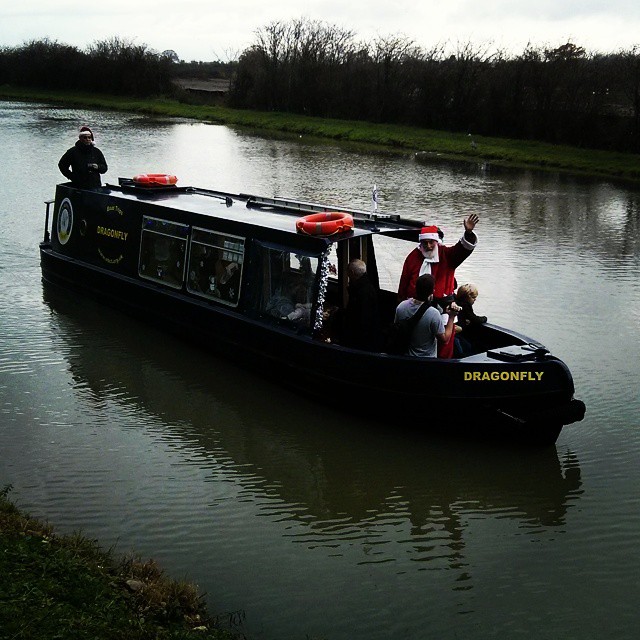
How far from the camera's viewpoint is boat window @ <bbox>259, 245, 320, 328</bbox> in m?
9.18

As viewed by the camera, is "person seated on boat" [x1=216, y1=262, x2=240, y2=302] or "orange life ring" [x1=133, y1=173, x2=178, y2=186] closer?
"person seated on boat" [x1=216, y1=262, x2=240, y2=302]

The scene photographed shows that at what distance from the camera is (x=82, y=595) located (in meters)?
5.28

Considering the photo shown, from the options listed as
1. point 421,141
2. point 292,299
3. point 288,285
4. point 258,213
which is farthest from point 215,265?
point 421,141

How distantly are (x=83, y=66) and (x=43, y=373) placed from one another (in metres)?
57.1

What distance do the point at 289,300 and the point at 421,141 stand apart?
29906mm

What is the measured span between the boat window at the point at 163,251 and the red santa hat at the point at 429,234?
3151 millimetres

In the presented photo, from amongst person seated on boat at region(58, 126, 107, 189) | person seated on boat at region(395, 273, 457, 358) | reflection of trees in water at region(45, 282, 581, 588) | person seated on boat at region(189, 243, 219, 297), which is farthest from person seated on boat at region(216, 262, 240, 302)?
person seated on boat at region(58, 126, 107, 189)

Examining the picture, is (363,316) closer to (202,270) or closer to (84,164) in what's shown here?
(202,270)

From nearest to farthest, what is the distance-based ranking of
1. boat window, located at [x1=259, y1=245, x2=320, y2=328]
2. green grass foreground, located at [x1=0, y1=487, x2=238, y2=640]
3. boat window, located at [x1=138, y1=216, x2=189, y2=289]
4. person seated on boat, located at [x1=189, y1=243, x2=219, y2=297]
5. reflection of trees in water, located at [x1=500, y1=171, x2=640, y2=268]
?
green grass foreground, located at [x1=0, y1=487, x2=238, y2=640]
boat window, located at [x1=259, y1=245, x2=320, y2=328]
person seated on boat, located at [x1=189, y1=243, x2=219, y2=297]
boat window, located at [x1=138, y1=216, x2=189, y2=289]
reflection of trees in water, located at [x1=500, y1=171, x2=640, y2=268]

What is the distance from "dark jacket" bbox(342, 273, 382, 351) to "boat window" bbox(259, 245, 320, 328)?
44 cm

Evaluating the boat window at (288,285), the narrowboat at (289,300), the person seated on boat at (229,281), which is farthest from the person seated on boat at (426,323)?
the person seated on boat at (229,281)

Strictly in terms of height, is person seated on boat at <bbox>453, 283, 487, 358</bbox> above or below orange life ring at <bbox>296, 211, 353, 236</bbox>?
below

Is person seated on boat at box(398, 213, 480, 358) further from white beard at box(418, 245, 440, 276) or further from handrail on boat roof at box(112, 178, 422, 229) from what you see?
handrail on boat roof at box(112, 178, 422, 229)

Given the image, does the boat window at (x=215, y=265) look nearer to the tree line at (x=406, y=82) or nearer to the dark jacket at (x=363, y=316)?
the dark jacket at (x=363, y=316)
